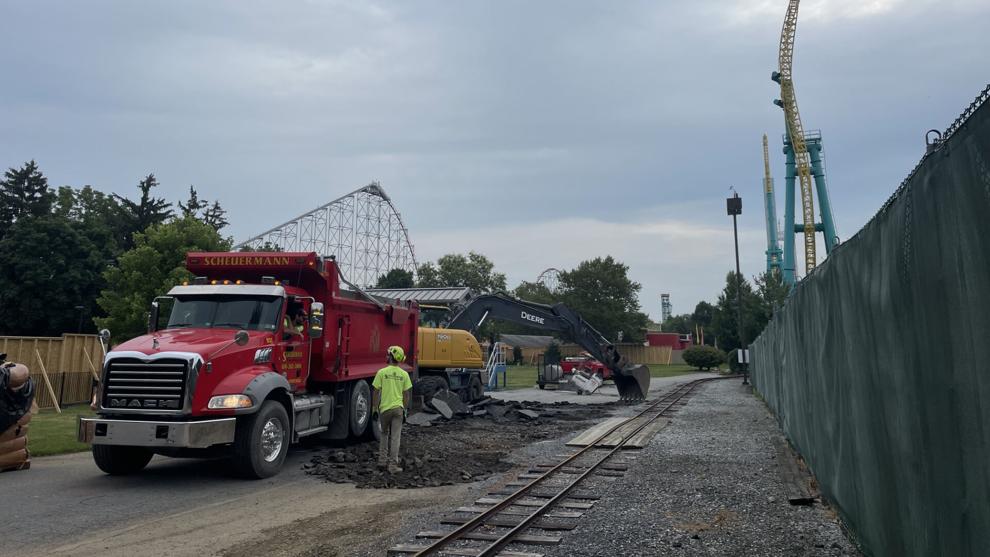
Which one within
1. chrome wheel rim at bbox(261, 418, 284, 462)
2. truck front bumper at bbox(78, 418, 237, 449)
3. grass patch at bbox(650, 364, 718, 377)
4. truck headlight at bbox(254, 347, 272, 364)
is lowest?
grass patch at bbox(650, 364, 718, 377)

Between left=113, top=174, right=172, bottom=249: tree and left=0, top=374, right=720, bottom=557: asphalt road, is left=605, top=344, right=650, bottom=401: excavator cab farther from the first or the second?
left=113, top=174, right=172, bottom=249: tree

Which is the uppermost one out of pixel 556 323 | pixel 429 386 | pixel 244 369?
pixel 556 323

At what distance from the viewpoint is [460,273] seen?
302 feet

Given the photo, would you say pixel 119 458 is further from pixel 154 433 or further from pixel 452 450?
pixel 452 450

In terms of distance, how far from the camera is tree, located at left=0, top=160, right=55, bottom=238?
46219 millimetres

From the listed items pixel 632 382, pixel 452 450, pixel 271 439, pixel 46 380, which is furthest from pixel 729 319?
pixel 271 439

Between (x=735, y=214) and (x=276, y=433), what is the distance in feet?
105

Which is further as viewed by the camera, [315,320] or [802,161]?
[802,161]

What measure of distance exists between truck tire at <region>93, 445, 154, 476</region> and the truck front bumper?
0.76 m

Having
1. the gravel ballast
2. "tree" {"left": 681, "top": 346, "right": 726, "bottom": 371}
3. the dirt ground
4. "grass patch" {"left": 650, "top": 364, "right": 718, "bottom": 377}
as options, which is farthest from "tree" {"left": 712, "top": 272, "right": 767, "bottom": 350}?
the gravel ballast

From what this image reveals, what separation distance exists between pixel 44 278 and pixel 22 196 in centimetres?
1120

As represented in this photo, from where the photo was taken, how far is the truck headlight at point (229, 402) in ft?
31.0

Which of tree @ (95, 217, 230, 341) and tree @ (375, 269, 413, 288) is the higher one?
tree @ (375, 269, 413, 288)

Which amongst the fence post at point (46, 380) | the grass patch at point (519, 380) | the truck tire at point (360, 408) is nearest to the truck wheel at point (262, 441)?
the truck tire at point (360, 408)
